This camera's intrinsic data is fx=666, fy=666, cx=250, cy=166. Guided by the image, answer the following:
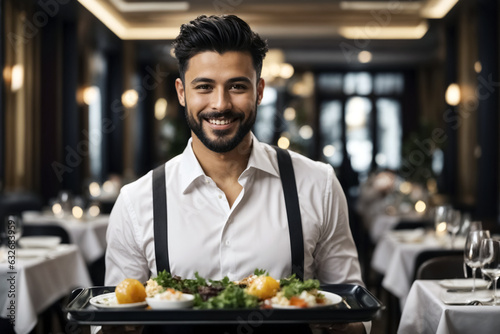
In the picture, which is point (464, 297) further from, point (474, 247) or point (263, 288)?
point (263, 288)

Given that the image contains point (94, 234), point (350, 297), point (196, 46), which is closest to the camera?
point (350, 297)

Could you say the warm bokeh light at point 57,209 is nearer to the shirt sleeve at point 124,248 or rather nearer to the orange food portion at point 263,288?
the shirt sleeve at point 124,248

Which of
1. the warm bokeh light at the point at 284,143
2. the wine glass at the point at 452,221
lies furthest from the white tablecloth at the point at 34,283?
the warm bokeh light at the point at 284,143

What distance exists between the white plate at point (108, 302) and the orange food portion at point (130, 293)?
1 centimetres

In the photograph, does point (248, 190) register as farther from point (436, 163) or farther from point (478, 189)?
point (436, 163)

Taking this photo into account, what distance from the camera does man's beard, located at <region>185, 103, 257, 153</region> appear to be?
64.6 inches

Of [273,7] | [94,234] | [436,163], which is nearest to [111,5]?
[273,7]

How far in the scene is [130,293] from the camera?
52.9 inches

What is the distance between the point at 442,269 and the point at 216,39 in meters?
1.65

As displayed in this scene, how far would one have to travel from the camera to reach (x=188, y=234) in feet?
5.64

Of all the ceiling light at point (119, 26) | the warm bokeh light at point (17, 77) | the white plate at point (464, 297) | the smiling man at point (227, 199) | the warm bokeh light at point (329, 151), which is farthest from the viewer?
the warm bokeh light at point (329, 151)

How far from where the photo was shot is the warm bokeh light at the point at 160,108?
1498cm

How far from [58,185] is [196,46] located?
804cm

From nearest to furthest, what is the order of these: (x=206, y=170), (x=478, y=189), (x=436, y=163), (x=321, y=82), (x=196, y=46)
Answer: (x=196, y=46) → (x=206, y=170) → (x=478, y=189) → (x=436, y=163) → (x=321, y=82)
